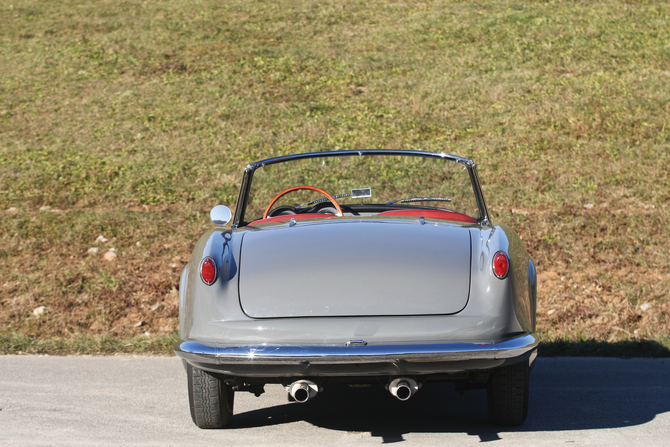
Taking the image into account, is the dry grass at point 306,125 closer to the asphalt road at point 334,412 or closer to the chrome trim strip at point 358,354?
the asphalt road at point 334,412

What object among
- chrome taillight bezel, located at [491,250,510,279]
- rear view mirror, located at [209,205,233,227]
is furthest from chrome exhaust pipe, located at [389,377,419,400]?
rear view mirror, located at [209,205,233,227]

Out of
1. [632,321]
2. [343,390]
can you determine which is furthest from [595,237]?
[343,390]

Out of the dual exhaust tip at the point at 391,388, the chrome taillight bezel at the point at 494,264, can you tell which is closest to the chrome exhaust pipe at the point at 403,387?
the dual exhaust tip at the point at 391,388

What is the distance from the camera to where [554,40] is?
46.0 ft

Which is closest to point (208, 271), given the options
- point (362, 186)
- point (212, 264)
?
point (212, 264)

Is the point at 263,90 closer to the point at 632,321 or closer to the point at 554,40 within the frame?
the point at 554,40

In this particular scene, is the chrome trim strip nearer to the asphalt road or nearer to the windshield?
the asphalt road

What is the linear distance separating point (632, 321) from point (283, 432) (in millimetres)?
3594

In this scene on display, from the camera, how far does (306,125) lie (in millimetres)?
10992

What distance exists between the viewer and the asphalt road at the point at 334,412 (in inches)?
123

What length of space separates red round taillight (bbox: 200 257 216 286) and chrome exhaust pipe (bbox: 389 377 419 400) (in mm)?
913

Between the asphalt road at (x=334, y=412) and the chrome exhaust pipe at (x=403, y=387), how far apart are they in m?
0.37

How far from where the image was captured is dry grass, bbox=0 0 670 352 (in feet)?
21.5

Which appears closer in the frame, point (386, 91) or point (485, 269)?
point (485, 269)
